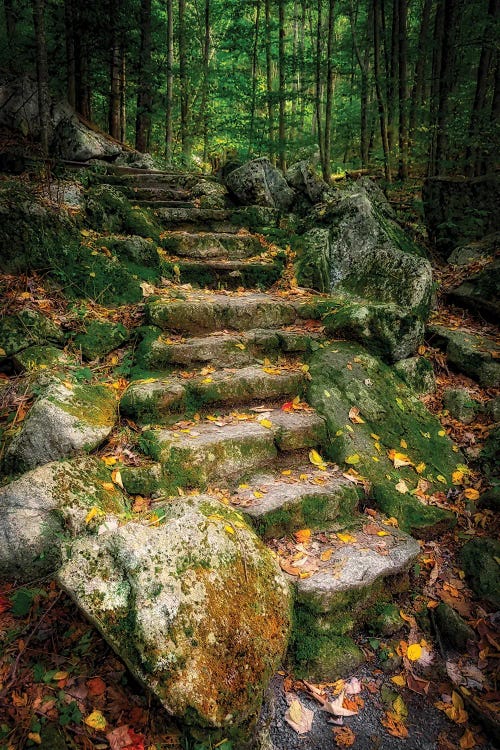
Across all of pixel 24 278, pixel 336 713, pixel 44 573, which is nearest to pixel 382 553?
pixel 336 713

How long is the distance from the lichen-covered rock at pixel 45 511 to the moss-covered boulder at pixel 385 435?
73.6 inches

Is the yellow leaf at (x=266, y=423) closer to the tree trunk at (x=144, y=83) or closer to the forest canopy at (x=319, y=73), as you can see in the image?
the forest canopy at (x=319, y=73)

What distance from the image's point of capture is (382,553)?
271 centimetres

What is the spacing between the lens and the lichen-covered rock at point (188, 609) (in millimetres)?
1708

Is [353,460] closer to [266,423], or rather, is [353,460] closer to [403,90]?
[266,423]

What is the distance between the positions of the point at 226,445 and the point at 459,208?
744 cm

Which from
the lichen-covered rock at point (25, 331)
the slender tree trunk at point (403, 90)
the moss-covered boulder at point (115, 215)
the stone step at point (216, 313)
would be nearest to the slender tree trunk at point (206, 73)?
the slender tree trunk at point (403, 90)

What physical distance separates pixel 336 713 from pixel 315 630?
37 centimetres

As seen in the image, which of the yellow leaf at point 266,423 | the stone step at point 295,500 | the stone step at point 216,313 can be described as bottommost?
the stone step at point 295,500

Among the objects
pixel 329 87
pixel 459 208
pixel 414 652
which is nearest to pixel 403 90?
pixel 329 87

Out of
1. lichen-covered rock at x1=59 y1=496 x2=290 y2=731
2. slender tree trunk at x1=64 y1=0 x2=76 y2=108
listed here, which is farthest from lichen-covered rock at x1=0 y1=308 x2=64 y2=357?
slender tree trunk at x1=64 y1=0 x2=76 y2=108

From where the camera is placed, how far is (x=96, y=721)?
1.72 meters

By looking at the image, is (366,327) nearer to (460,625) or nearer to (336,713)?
(460,625)

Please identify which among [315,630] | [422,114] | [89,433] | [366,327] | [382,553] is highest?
[422,114]
